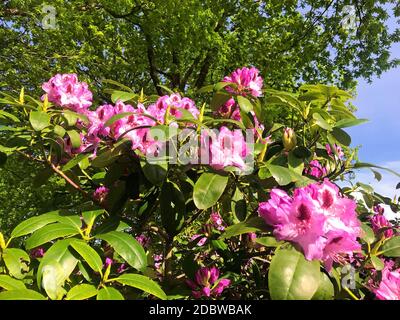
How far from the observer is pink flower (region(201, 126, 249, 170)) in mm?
1312

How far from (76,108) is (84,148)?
0.22 metres

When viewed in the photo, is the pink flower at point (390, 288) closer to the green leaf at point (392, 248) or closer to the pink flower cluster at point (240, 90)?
the green leaf at point (392, 248)

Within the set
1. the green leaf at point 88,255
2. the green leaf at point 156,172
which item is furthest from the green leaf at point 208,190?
the green leaf at point 88,255

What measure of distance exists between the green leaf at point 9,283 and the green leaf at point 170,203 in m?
0.50

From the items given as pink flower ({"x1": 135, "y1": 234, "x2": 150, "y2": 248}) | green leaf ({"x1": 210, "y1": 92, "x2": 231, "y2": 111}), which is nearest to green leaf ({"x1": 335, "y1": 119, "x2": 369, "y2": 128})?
green leaf ({"x1": 210, "y1": 92, "x2": 231, "y2": 111})

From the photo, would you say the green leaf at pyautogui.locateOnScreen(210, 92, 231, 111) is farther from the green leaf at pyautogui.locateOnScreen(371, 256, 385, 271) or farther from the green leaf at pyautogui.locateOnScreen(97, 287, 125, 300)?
the green leaf at pyautogui.locateOnScreen(97, 287, 125, 300)

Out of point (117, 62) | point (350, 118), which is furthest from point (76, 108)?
point (117, 62)

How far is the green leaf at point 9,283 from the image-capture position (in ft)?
3.47

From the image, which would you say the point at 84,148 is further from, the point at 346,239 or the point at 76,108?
the point at 346,239

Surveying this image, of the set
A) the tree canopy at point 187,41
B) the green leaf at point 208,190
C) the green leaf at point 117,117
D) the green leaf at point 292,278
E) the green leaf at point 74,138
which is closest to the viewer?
the green leaf at point 292,278

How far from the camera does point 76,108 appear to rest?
68.7 inches

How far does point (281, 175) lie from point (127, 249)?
51cm

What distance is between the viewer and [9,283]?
1.07m

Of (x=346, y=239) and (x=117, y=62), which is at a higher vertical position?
(x=117, y=62)
